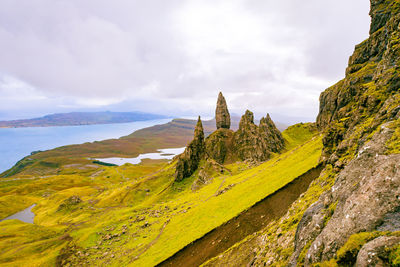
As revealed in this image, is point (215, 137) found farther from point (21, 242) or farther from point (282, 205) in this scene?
point (21, 242)

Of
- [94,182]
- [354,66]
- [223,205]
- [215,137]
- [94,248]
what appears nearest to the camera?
[223,205]

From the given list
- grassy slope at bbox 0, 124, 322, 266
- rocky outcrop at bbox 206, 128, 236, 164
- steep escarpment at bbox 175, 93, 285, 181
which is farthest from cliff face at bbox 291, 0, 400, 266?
rocky outcrop at bbox 206, 128, 236, 164

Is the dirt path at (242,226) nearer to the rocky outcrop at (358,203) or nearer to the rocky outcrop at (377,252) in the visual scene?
the rocky outcrop at (358,203)

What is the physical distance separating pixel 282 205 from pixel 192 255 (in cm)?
2036

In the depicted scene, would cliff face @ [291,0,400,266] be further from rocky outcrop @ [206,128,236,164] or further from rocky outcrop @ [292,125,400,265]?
rocky outcrop @ [206,128,236,164]

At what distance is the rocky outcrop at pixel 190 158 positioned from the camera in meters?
105

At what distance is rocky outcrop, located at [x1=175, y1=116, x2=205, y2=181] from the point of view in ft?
344

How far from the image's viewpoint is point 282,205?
113ft

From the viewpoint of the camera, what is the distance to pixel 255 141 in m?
124

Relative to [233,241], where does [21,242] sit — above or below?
below

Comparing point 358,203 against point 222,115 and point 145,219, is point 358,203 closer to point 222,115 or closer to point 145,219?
point 145,219

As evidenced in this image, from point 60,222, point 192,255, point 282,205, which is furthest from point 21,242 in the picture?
point 282,205

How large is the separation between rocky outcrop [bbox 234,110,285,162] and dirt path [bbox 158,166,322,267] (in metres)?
78.1


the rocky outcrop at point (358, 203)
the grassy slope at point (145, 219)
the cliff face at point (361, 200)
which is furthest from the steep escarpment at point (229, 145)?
the rocky outcrop at point (358, 203)
